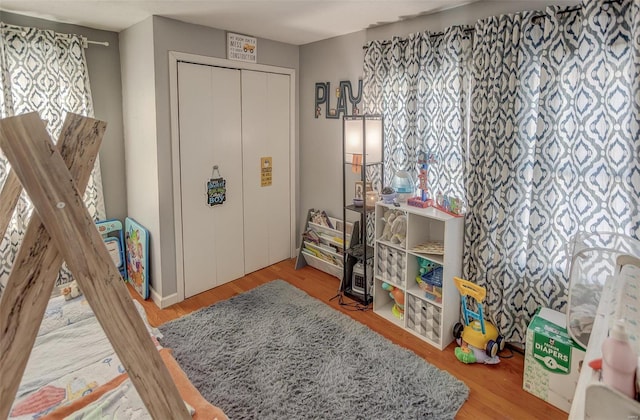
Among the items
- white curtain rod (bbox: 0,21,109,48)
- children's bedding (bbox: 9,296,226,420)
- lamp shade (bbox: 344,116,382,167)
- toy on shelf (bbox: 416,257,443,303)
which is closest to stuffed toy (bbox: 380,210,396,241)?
toy on shelf (bbox: 416,257,443,303)

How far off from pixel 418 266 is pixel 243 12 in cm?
233

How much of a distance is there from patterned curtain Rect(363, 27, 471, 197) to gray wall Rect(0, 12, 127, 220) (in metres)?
2.23

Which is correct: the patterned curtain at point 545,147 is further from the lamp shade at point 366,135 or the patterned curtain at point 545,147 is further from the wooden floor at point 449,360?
the lamp shade at point 366,135

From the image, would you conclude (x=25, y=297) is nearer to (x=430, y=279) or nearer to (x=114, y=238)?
(x=430, y=279)

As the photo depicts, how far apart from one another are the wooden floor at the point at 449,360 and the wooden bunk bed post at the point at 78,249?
1875 mm

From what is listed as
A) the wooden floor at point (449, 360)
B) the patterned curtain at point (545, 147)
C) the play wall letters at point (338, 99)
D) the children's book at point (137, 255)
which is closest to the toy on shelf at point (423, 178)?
the patterned curtain at point (545, 147)

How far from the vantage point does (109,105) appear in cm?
340

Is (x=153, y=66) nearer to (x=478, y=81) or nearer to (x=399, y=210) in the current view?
(x=399, y=210)

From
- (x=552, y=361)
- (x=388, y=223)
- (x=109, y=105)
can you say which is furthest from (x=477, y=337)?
(x=109, y=105)

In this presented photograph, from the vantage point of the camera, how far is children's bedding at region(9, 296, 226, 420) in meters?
1.51

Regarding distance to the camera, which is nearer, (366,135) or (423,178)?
(423,178)

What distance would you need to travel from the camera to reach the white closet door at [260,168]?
3646 millimetres

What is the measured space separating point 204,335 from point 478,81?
261cm

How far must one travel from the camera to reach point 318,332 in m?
2.84
